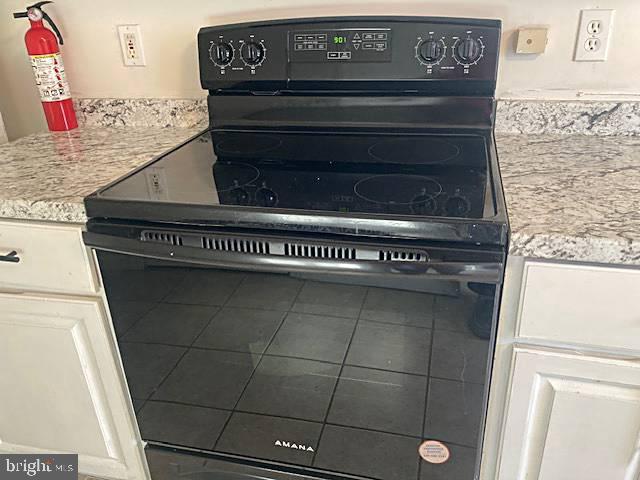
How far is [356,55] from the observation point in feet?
4.19

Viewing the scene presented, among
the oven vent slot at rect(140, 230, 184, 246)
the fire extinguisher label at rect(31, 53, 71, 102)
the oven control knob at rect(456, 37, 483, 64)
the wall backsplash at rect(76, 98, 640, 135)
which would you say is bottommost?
the oven vent slot at rect(140, 230, 184, 246)

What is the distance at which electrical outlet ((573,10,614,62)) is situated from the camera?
48.4 inches

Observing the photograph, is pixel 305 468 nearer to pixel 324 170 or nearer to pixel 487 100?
pixel 324 170

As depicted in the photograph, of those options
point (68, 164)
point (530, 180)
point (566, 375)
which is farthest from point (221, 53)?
point (566, 375)

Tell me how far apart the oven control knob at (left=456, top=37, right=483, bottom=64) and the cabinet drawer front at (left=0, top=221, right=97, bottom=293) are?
90 centimetres

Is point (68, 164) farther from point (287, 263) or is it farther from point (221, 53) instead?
point (287, 263)

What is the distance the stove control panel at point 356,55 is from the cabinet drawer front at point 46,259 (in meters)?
0.57

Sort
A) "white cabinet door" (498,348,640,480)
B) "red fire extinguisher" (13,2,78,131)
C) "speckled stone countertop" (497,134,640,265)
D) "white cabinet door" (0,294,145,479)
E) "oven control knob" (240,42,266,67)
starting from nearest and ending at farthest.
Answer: "speckled stone countertop" (497,134,640,265) < "white cabinet door" (498,348,640,480) < "white cabinet door" (0,294,145,479) < "oven control knob" (240,42,266,67) < "red fire extinguisher" (13,2,78,131)

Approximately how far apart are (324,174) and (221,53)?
0.49 m

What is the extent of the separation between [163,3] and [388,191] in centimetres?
90

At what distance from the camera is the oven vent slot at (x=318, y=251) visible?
891mm

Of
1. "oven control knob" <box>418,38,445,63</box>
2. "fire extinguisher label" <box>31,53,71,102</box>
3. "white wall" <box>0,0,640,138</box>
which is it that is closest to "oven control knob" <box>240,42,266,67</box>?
"white wall" <box>0,0,640,138</box>

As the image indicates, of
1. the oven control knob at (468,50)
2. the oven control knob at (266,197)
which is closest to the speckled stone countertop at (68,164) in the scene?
the oven control knob at (266,197)

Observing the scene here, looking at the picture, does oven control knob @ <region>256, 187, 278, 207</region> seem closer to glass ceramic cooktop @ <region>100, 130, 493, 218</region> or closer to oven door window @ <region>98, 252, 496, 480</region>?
glass ceramic cooktop @ <region>100, 130, 493, 218</region>
